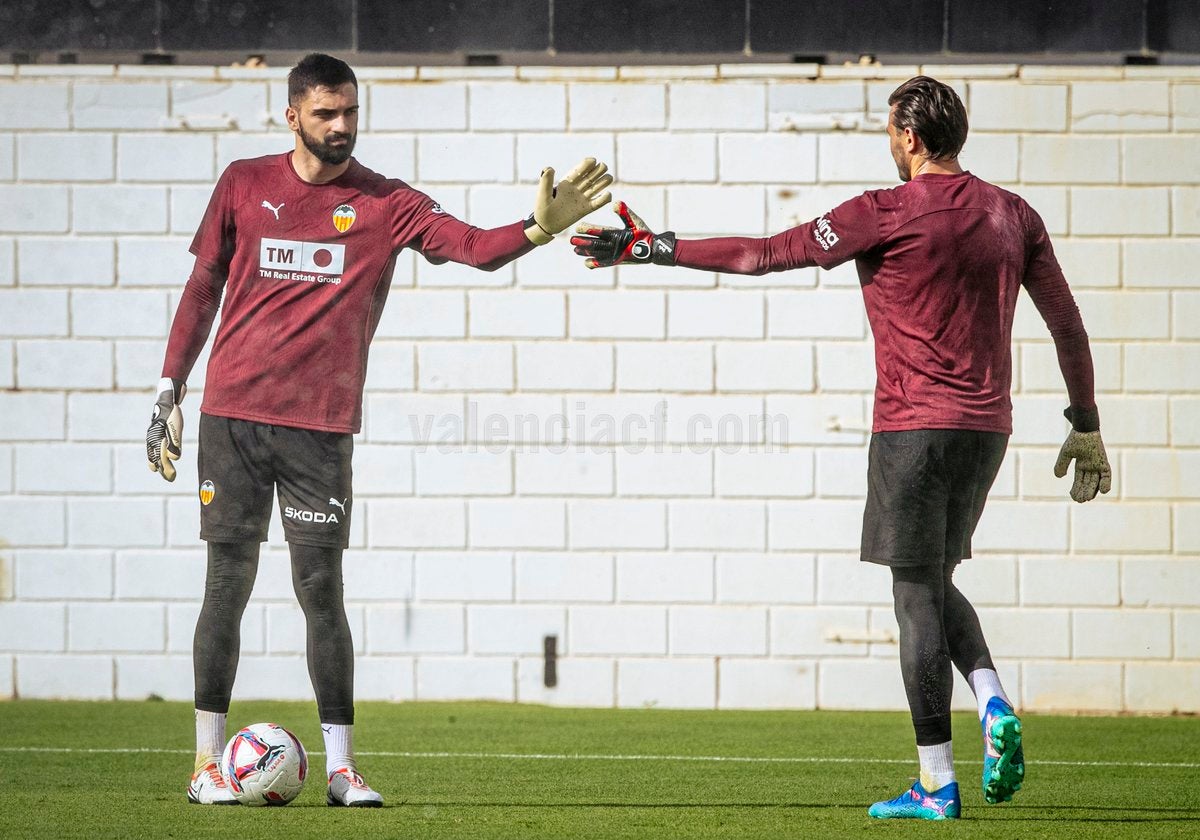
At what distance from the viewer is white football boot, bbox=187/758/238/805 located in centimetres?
360

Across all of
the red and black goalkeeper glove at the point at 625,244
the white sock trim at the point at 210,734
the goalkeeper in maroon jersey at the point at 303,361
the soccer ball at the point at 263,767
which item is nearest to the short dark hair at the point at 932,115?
the red and black goalkeeper glove at the point at 625,244

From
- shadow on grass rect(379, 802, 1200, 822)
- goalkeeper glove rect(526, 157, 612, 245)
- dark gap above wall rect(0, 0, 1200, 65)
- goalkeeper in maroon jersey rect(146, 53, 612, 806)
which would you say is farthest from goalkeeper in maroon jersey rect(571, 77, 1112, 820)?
dark gap above wall rect(0, 0, 1200, 65)

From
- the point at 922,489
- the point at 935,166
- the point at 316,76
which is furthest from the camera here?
the point at 316,76

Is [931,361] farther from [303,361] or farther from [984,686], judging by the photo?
[303,361]

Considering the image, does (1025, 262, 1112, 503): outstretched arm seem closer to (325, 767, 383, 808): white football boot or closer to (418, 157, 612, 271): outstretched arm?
(418, 157, 612, 271): outstretched arm

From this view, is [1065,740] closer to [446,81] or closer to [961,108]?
[961,108]

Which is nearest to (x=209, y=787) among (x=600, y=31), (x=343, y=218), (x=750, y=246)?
(x=343, y=218)

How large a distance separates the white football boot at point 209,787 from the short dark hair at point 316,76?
166 centimetres

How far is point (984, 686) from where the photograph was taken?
11.1 ft

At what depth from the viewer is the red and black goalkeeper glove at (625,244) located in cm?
356

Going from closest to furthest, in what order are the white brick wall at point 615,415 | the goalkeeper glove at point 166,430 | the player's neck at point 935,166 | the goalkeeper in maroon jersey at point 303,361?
the player's neck at point 935,166 < the goalkeeper in maroon jersey at point 303,361 < the goalkeeper glove at point 166,430 < the white brick wall at point 615,415

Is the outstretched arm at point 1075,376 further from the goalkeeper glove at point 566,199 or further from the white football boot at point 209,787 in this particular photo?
the white football boot at point 209,787

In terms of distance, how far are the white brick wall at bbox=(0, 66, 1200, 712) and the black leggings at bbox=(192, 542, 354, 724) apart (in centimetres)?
254

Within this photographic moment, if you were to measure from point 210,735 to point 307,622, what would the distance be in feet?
1.23
